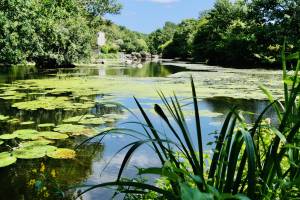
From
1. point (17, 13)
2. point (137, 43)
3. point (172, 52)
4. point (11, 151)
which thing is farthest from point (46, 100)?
point (137, 43)

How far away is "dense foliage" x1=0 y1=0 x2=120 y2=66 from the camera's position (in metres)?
12.8

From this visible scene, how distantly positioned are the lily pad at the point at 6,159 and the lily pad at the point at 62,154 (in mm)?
508

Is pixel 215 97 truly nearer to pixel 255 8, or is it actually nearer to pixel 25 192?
pixel 25 192

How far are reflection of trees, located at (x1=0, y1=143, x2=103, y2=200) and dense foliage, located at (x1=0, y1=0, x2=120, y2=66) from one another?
8244 millimetres

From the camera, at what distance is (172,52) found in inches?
2704

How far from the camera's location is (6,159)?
5.38 meters

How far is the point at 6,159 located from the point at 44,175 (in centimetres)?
98

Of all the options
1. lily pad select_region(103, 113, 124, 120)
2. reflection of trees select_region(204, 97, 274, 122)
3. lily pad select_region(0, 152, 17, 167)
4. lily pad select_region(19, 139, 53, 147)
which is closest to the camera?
lily pad select_region(0, 152, 17, 167)

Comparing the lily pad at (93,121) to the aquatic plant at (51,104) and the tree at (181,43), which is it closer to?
Result: the aquatic plant at (51,104)

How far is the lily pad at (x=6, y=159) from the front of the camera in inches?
206

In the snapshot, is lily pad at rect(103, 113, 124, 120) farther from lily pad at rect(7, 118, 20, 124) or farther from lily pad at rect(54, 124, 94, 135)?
lily pad at rect(7, 118, 20, 124)

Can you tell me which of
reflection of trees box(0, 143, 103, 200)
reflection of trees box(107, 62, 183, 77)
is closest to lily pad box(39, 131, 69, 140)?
reflection of trees box(0, 143, 103, 200)

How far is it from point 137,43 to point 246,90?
73620mm

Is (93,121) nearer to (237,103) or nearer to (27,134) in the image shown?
(27,134)
